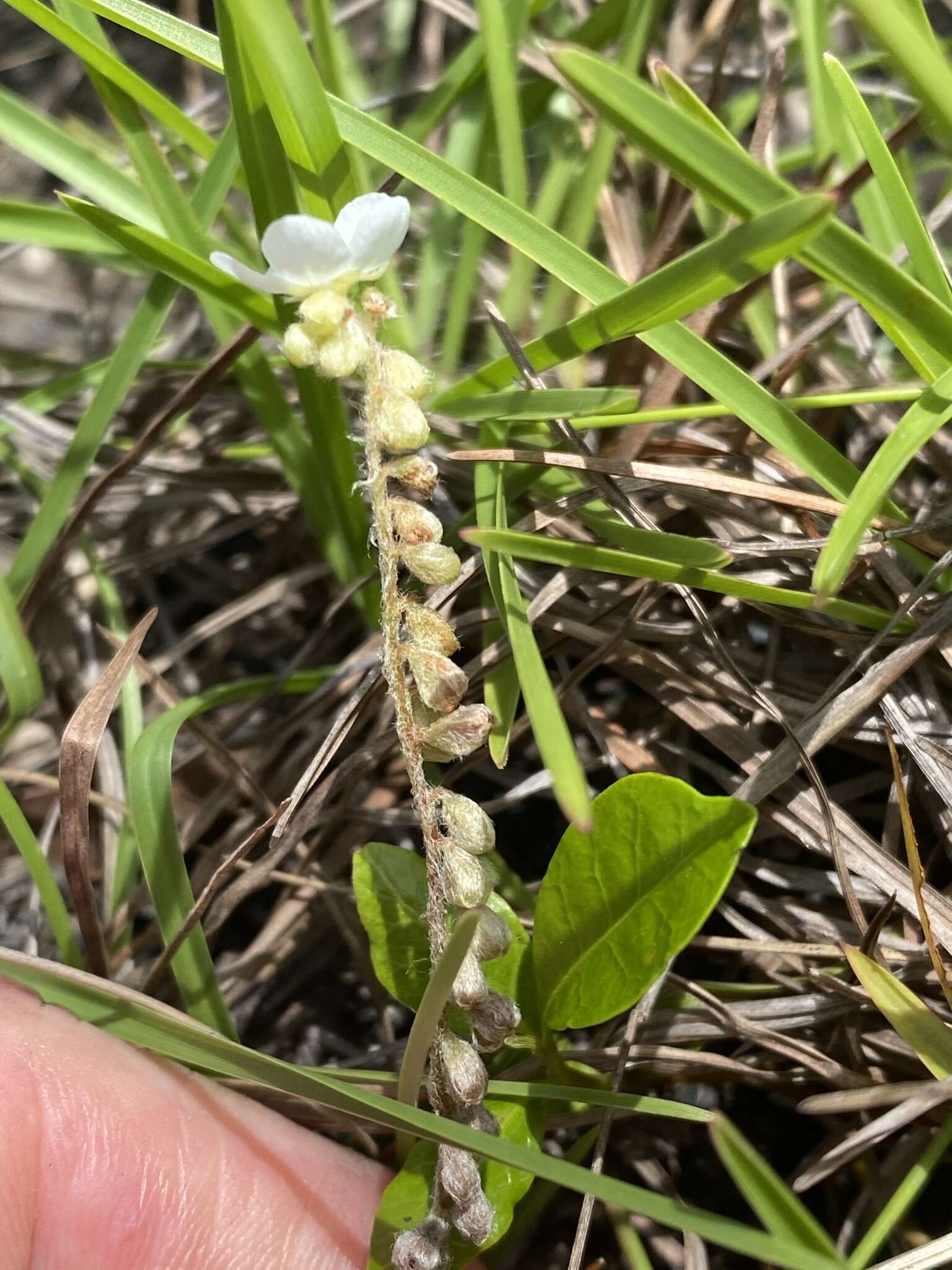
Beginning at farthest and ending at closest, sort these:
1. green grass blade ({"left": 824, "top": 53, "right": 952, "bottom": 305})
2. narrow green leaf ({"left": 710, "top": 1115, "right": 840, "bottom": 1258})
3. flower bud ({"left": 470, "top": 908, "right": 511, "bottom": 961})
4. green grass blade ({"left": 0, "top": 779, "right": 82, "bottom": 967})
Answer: green grass blade ({"left": 0, "top": 779, "right": 82, "bottom": 967}), green grass blade ({"left": 824, "top": 53, "right": 952, "bottom": 305}), flower bud ({"left": 470, "top": 908, "right": 511, "bottom": 961}), narrow green leaf ({"left": 710, "top": 1115, "right": 840, "bottom": 1258})

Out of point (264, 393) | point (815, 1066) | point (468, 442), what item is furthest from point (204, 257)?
point (815, 1066)

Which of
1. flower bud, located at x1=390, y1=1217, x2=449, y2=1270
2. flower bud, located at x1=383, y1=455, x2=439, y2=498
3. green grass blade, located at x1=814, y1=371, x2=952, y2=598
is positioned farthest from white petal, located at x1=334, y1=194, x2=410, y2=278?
flower bud, located at x1=390, y1=1217, x2=449, y2=1270

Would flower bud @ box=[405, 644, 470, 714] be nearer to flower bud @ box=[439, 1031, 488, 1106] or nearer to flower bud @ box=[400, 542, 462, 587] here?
flower bud @ box=[400, 542, 462, 587]

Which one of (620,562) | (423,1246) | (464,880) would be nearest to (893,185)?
(620,562)

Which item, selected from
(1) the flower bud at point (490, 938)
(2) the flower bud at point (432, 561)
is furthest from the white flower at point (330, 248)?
(1) the flower bud at point (490, 938)

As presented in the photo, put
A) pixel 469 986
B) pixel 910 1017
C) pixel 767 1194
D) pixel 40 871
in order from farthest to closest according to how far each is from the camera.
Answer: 1. pixel 40 871
2. pixel 910 1017
3. pixel 469 986
4. pixel 767 1194

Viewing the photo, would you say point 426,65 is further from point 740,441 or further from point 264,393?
point 740,441

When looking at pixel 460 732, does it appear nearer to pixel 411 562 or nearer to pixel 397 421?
pixel 411 562
